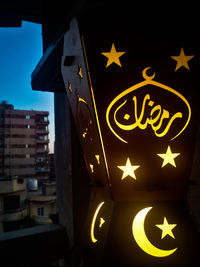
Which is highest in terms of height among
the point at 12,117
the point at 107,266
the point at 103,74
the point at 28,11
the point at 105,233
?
the point at 12,117

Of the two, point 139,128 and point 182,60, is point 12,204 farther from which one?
point 182,60

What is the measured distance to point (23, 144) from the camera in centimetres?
3272

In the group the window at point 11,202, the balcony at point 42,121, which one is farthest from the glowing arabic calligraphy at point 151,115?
the balcony at point 42,121

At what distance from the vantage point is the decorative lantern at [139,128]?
0.90 meters

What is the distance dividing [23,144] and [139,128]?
34.8 meters

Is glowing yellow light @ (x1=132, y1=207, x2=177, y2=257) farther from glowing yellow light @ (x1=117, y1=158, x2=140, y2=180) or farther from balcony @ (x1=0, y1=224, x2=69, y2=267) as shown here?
balcony @ (x1=0, y1=224, x2=69, y2=267)

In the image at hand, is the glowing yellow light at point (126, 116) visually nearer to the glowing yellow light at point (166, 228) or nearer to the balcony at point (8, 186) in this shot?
the glowing yellow light at point (166, 228)

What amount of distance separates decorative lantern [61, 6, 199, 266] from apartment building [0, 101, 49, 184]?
33.3m

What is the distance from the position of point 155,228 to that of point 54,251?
5.86ft

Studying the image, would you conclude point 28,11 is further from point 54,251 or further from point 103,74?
point 54,251

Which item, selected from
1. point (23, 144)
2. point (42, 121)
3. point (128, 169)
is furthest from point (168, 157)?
point (42, 121)

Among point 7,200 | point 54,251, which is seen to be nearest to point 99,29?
point 54,251

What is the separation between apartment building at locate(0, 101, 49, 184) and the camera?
30.9 meters

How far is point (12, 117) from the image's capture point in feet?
106
